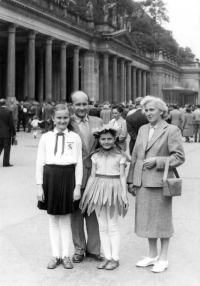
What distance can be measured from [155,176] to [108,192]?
0.54 meters

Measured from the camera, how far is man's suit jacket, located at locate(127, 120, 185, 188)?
5.34 m

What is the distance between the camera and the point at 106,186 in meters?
5.45

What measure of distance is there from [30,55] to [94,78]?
14.6m

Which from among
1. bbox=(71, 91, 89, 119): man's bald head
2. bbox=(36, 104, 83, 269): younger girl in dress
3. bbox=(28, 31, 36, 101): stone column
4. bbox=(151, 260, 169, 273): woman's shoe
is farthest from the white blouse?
bbox=(28, 31, 36, 101): stone column

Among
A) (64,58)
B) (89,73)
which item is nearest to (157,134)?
(64,58)

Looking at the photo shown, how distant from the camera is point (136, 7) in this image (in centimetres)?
7706

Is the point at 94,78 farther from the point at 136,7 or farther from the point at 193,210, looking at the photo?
the point at 193,210

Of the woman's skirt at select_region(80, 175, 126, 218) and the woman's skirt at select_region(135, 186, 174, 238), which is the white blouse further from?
the woman's skirt at select_region(135, 186, 174, 238)

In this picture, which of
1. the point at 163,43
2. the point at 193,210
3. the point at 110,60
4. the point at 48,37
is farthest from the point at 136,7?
the point at 193,210

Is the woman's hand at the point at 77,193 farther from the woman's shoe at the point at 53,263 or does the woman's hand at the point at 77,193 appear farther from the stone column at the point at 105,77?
the stone column at the point at 105,77

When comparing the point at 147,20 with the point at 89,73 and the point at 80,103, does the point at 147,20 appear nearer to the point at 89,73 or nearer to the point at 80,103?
the point at 89,73

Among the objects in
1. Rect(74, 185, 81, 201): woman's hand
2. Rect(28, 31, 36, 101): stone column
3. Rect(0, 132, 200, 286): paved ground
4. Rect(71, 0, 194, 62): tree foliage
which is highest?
Rect(71, 0, 194, 62): tree foliage

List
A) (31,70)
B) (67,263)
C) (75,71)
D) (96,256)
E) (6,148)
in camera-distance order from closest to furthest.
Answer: (67,263), (96,256), (6,148), (31,70), (75,71)

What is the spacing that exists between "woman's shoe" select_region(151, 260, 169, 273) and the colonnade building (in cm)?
2597
